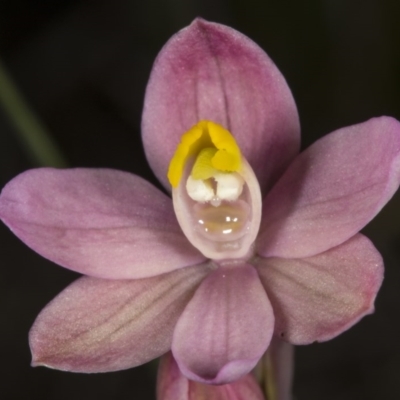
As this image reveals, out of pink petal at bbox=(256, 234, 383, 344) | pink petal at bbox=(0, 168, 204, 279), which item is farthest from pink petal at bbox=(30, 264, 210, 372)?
pink petal at bbox=(256, 234, 383, 344)

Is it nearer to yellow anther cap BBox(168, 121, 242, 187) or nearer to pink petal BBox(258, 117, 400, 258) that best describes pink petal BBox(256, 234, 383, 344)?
pink petal BBox(258, 117, 400, 258)

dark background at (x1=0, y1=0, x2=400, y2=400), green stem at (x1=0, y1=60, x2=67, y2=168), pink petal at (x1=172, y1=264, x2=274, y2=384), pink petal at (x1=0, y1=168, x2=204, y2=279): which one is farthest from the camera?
dark background at (x1=0, y1=0, x2=400, y2=400)

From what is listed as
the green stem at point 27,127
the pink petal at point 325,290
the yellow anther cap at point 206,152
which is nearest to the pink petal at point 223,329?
the pink petal at point 325,290

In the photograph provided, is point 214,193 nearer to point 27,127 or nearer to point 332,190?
point 332,190

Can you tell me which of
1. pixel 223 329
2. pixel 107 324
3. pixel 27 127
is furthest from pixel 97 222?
pixel 27 127

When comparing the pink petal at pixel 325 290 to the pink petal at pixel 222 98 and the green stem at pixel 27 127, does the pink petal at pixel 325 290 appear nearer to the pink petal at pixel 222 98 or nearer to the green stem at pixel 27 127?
the pink petal at pixel 222 98

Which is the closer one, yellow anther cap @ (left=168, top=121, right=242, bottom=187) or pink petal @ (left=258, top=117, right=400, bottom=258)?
pink petal @ (left=258, top=117, right=400, bottom=258)
